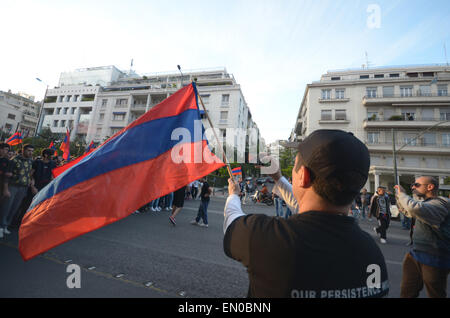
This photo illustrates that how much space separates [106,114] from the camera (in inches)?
1738

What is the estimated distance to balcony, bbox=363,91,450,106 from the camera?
2861 centimetres

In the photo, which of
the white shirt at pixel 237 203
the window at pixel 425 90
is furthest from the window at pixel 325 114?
the white shirt at pixel 237 203

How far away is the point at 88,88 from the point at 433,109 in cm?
6527

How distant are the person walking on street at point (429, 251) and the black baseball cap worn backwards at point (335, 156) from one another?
6.54 feet

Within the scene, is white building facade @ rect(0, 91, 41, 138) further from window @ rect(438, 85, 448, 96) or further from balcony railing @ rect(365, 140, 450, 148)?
window @ rect(438, 85, 448, 96)

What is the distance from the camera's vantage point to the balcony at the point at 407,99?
28.6 meters

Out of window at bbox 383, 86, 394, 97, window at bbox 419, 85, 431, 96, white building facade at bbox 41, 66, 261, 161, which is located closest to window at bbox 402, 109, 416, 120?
window at bbox 419, 85, 431, 96

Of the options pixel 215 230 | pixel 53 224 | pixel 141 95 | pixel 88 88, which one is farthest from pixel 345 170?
pixel 88 88

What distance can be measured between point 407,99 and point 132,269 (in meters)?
39.0
